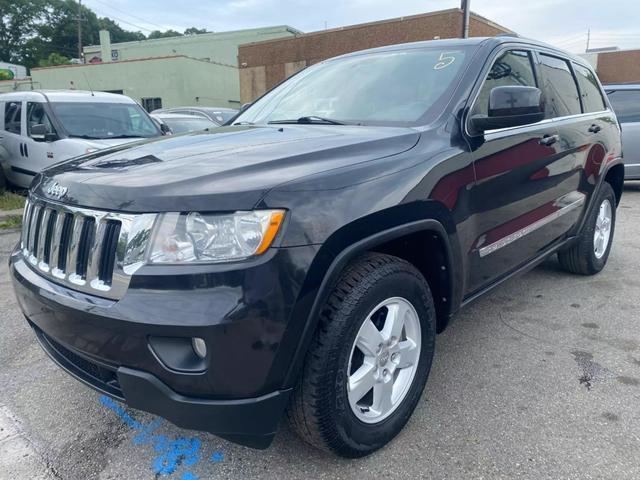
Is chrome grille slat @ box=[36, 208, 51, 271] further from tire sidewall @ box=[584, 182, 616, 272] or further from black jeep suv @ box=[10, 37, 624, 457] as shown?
tire sidewall @ box=[584, 182, 616, 272]

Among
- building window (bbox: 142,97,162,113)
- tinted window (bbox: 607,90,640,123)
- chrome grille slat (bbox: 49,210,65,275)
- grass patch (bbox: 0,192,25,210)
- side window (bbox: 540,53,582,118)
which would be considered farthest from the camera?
building window (bbox: 142,97,162,113)

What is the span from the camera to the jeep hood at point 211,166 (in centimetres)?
171

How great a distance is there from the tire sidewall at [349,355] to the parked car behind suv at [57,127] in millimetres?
5981

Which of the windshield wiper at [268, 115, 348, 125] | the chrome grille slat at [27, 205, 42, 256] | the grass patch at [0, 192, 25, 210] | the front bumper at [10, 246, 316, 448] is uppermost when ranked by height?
the windshield wiper at [268, 115, 348, 125]

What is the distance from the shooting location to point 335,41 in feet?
74.2

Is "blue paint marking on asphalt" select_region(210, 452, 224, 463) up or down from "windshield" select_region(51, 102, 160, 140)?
down

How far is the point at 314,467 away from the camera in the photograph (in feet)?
6.93

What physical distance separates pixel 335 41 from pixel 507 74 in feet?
69.2

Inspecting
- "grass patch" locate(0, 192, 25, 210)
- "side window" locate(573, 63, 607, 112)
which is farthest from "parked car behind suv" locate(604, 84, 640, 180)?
"grass patch" locate(0, 192, 25, 210)

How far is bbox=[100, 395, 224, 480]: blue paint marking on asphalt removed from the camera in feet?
6.98

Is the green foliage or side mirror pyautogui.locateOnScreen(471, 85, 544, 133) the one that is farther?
the green foliage

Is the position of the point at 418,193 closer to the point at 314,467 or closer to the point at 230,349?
the point at 230,349

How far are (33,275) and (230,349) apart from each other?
106cm

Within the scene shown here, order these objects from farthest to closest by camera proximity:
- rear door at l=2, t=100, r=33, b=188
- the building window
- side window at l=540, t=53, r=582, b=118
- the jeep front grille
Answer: the building window, rear door at l=2, t=100, r=33, b=188, side window at l=540, t=53, r=582, b=118, the jeep front grille
